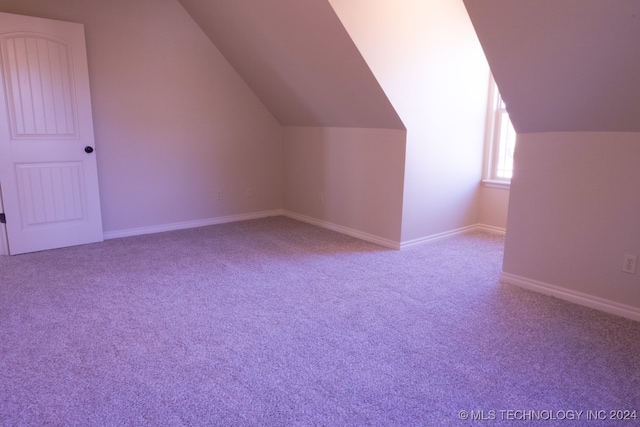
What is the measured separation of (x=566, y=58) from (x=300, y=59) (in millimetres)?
2244

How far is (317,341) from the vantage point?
2266mm

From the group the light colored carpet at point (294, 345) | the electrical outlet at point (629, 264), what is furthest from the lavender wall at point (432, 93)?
the electrical outlet at point (629, 264)

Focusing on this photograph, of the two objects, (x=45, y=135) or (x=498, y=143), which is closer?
(x=45, y=135)

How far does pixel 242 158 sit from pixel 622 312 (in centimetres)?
402

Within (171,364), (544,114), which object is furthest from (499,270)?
(171,364)

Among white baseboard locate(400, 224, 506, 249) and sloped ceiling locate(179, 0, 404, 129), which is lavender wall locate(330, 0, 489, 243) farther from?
sloped ceiling locate(179, 0, 404, 129)

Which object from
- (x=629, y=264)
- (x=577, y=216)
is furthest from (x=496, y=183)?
(x=629, y=264)

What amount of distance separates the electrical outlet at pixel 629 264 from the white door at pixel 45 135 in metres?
4.34

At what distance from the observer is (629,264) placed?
254 centimetres

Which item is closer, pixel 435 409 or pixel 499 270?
pixel 435 409

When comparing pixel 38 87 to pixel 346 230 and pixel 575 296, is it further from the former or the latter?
pixel 575 296

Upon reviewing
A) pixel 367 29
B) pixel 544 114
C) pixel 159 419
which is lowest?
pixel 159 419

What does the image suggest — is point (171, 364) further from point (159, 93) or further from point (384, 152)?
point (159, 93)

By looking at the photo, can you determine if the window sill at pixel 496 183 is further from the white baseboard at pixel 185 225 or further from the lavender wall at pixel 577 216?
the white baseboard at pixel 185 225
